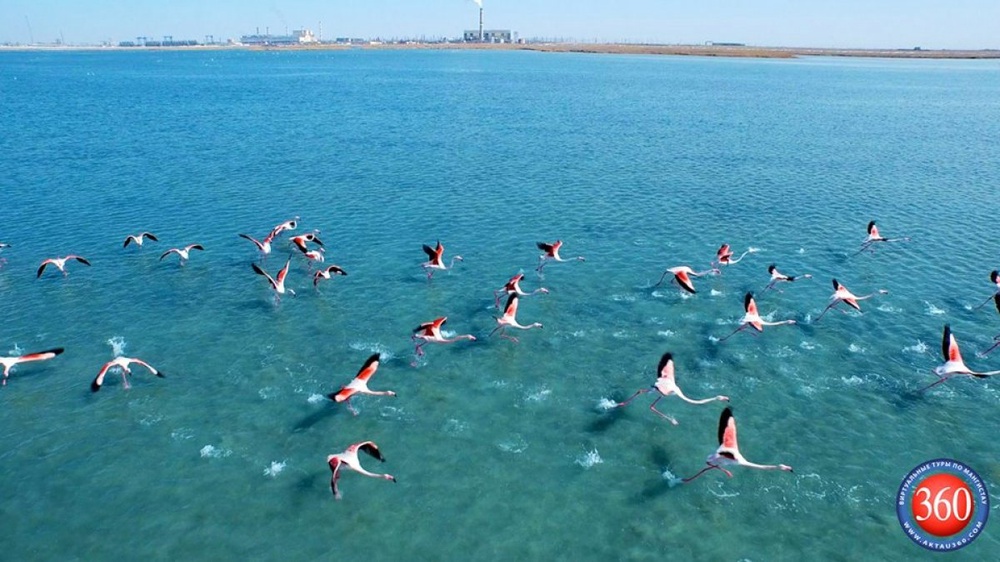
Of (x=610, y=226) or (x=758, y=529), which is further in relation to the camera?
(x=610, y=226)

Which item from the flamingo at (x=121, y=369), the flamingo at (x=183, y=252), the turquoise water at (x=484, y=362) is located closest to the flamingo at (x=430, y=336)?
the turquoise water at (x=484, y=362)

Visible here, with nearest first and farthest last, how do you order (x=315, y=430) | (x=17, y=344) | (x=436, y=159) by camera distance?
(x=315, y=430), (x=17, y=344), (x=436, y=159)

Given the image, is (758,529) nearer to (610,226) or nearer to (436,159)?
(610,226)

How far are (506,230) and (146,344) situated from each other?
86.6 ft

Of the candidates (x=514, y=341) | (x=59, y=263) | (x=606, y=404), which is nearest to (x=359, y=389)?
(x=514, y=341)

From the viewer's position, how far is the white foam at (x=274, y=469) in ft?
73.6

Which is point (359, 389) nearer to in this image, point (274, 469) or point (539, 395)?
point (274, 469)

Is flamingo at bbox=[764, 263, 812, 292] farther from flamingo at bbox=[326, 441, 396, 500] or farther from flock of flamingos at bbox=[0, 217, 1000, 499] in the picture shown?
→ flamingo at bbox=[326, 441, 396, 500]

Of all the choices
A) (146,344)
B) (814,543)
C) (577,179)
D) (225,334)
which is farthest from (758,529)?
(577,179)

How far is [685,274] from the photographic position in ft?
113

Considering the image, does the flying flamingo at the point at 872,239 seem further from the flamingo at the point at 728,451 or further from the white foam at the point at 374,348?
the white foam at the point at 374,348

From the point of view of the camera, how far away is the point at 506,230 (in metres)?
48.9

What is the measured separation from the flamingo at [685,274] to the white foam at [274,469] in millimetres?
21079

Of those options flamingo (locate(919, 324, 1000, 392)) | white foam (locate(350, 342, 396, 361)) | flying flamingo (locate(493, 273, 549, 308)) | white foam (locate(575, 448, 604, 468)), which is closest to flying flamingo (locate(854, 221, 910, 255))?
flamingo (locate(919, 324, 1000, 392))
